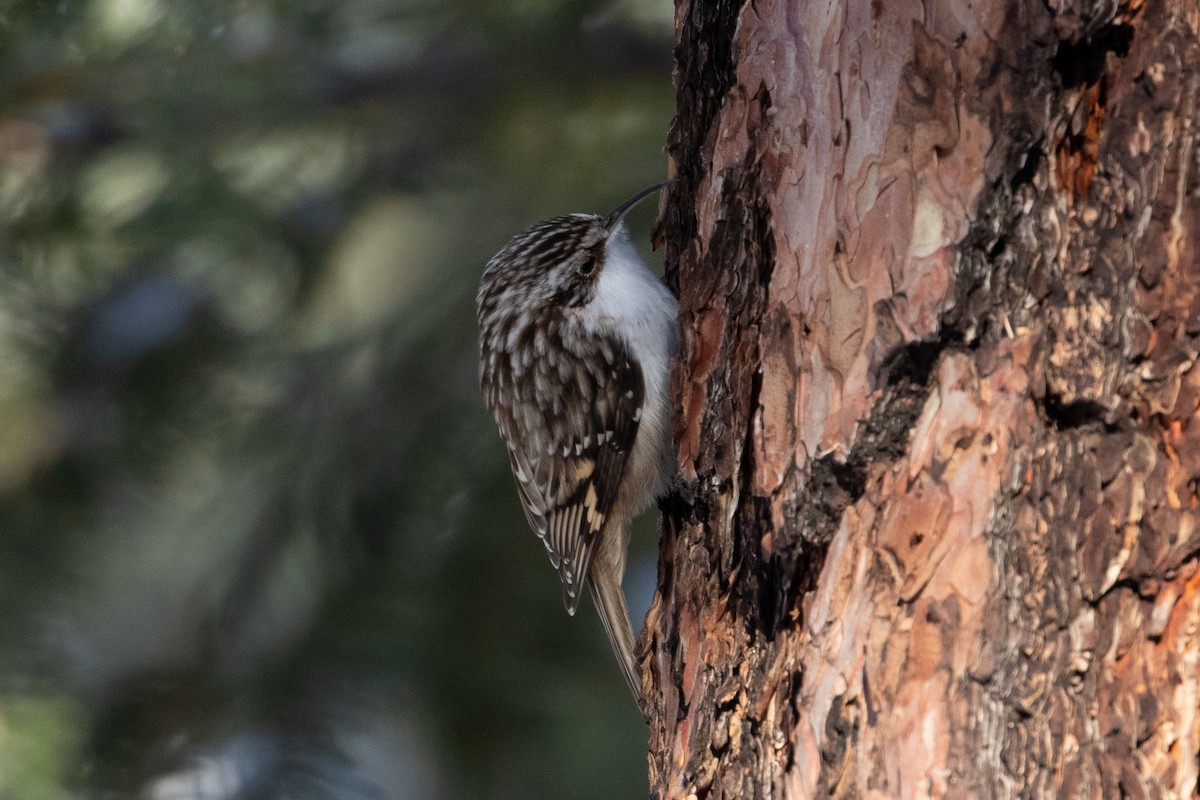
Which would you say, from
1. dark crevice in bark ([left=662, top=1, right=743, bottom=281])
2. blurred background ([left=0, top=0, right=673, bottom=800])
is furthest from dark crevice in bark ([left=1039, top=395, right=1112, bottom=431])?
blurred background ([left=0, top=0, right=673, bottom=800])

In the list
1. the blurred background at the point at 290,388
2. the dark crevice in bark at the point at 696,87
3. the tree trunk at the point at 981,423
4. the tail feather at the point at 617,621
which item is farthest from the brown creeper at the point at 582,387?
the tree trunk at the point at 981,423

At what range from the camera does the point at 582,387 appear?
2748 mm

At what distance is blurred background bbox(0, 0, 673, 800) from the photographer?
271cm

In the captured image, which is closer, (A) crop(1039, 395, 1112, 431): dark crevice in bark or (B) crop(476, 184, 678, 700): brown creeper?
(A) crop(1039, 395, 1112, 431): dark crevice in bark

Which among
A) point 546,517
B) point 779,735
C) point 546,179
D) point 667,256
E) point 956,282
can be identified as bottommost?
point 779,735

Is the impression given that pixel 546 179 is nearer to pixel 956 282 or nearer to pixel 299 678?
pixel 299 678

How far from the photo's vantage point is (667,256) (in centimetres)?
223

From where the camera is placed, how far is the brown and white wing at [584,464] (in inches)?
104

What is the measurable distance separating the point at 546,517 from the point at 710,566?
1.18 m

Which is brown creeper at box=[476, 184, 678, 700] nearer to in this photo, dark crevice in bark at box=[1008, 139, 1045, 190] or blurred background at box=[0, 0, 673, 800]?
blurred background at box=[0, 0, 673, 800]

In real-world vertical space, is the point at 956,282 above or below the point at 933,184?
below

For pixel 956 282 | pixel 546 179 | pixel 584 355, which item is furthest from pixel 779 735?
pixel 546 179

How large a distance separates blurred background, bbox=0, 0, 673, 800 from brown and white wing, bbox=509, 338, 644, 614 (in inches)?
9.0

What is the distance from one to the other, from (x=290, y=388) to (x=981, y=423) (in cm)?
197
